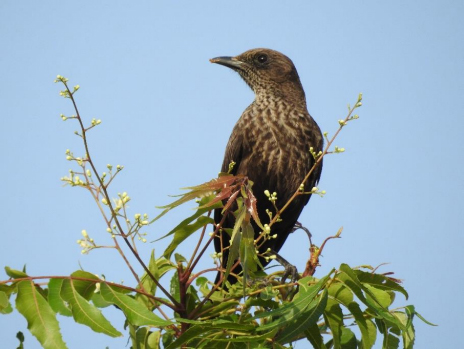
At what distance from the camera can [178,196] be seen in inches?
98.7

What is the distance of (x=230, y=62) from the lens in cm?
627

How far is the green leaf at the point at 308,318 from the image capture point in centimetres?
260

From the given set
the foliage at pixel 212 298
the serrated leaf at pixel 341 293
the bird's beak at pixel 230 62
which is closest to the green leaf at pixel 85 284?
the foliage at pixel 212 298

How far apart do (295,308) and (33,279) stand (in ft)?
3.35

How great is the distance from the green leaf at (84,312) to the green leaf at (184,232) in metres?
0.56

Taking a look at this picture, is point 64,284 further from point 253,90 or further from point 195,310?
point 253,90

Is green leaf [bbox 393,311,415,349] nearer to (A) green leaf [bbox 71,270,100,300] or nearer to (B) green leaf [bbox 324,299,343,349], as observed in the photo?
(B) green leaf [bbox 324,299,343,349]

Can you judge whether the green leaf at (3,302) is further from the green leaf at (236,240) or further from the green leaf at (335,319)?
the green leaf at (335,319)

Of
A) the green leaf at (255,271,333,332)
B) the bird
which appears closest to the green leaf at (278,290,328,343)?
the green leaf at (255,271,333,332)

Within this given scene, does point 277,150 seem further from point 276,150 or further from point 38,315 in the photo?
point 38,315

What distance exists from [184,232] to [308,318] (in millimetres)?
686

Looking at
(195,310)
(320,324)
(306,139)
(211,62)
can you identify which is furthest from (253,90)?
(195,310)

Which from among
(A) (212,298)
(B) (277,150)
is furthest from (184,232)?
(B) (277,150)

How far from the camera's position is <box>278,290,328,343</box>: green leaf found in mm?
2598
